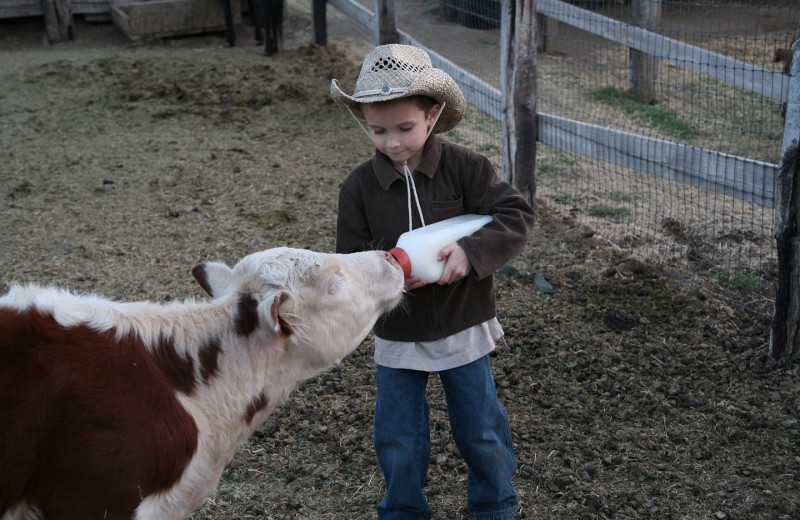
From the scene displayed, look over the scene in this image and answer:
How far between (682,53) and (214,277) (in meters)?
3.55

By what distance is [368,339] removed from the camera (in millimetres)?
4141

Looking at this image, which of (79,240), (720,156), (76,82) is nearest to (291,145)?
(79,240)

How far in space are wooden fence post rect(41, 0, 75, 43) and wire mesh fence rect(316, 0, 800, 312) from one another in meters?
5.06

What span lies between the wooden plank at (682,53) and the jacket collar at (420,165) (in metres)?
2.50

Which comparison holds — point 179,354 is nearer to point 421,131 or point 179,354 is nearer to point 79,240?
point 421,131

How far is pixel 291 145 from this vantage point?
22.8ft

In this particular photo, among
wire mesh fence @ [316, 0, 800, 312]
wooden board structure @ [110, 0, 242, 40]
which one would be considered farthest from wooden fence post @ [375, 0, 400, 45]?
wooden board structure @ [110, 0, 242, 40]

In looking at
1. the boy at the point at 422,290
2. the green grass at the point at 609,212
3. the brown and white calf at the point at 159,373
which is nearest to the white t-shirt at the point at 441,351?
the boy at the point at 422,290

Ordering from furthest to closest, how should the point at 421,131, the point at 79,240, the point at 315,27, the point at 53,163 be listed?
1. the point at 315,27
2. the point at 53,163
3. the point at 79,240
4. the point at 421,131

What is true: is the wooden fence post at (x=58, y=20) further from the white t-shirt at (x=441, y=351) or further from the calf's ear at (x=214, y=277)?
the white t-shirt at (x=441, y=351)

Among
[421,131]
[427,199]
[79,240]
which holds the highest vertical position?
[421,131]

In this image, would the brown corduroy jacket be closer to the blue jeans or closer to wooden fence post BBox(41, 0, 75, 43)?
the blue jeans

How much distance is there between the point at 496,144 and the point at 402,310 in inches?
176

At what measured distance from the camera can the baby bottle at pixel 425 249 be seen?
2463 mm
